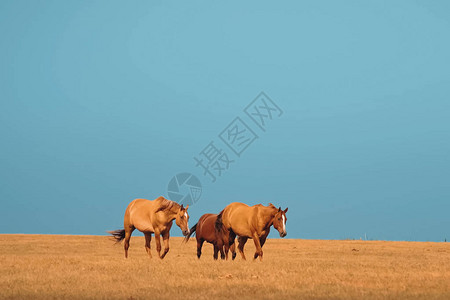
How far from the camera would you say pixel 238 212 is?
2006 cm

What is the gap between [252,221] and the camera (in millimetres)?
19406

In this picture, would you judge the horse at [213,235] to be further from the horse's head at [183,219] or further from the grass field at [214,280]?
the grass field at [214,280]

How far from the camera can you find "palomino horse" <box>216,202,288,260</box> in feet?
60.6

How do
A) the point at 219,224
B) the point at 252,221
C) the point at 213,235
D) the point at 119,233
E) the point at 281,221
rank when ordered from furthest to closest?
the point at 119,233 < the point at 213,235 < the point at 219,224 < the point at 252,221 < the point at 281,221

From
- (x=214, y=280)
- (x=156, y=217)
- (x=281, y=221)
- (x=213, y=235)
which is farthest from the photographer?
(x=213, y=235)

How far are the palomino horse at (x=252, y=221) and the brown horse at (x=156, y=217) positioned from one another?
1483 millimetres

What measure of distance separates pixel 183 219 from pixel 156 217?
3.69ft

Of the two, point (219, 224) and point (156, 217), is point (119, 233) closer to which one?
point (156, 217)

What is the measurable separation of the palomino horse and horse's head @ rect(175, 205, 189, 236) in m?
1.33

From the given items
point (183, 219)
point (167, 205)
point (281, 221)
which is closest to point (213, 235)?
point (183, 219)

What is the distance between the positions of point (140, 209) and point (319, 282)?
9793 millimetres

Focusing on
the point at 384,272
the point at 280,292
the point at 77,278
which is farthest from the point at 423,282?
the point at 77,278

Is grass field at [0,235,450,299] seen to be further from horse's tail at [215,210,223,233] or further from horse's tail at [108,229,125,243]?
horse's tail at [108,229,125,243]

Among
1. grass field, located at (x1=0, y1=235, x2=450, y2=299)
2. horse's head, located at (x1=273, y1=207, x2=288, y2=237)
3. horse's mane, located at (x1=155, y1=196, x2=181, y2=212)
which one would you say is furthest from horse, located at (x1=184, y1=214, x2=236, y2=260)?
grass field, located at (x1=0, y1=235, x2=450, y2=299)
